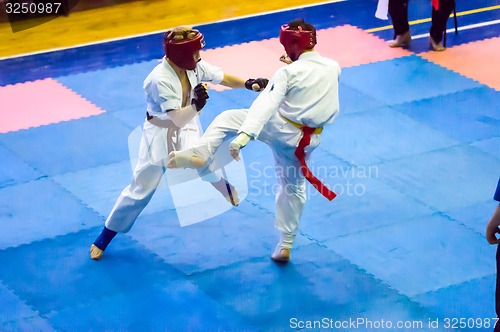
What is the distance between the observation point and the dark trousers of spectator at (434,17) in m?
10.9

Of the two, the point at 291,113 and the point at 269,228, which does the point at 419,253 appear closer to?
the point at 269,228

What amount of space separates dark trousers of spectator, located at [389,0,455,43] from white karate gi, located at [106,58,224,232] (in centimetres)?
484

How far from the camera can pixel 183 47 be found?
627 cm

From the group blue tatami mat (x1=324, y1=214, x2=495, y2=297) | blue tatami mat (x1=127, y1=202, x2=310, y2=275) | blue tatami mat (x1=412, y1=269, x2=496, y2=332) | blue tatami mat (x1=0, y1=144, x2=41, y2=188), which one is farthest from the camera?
blue tatami mat (x1=0, y1=144, x2=41, y2=188)

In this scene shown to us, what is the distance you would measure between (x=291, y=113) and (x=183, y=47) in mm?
905

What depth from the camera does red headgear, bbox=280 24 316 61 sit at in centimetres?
622

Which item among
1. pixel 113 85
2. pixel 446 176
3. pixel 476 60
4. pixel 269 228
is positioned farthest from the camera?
pixel 476 60

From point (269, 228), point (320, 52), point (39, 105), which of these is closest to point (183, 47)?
point (269, 228)

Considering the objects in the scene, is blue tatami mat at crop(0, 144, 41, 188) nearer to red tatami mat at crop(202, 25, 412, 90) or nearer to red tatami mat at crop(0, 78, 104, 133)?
red tatami mat at crop(0, 78, 104, 133)

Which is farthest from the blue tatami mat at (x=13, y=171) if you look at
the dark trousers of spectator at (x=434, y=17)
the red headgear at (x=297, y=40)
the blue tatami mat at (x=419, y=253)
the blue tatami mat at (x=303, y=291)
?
the dark trousers of spectator at (x=434, y=17)

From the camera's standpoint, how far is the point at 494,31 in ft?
38.6

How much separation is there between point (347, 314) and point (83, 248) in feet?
7.48

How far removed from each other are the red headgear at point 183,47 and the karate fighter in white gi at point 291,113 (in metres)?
0.48

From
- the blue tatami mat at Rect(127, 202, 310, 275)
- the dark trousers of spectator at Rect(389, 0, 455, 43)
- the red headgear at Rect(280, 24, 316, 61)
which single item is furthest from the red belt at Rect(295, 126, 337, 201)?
the dark trousers of spectator at Rect(389, 0, 455, 43)
